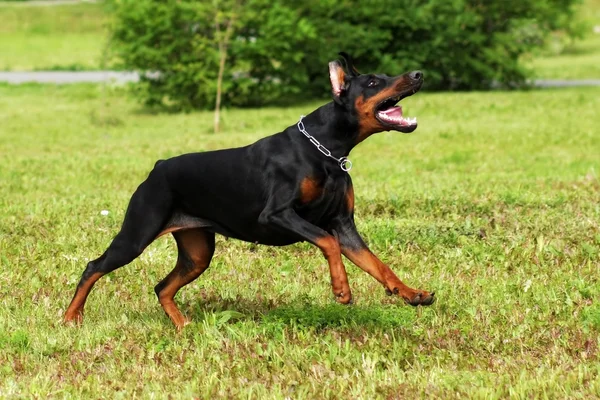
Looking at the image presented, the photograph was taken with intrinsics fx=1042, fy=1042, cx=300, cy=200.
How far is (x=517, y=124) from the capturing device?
20297 millimetres

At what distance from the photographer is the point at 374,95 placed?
5.85 m

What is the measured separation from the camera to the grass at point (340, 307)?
5227mm

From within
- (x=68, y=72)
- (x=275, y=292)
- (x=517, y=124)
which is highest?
(x=275, y=292)

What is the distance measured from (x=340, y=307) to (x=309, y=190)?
94 cm

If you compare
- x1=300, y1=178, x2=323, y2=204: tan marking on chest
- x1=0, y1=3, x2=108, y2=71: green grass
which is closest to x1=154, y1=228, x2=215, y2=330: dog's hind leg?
x1=300, y1=178, x2=323, y2=204: tan marking on chest

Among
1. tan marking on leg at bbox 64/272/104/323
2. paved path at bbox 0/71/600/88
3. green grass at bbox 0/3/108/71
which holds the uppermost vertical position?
tan marking on leg at bbox 64/272/104/323

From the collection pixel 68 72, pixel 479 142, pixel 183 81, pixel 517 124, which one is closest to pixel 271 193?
pixel 479 142

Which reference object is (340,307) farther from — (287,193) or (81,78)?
(81,78)

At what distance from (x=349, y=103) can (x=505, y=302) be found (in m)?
1.74

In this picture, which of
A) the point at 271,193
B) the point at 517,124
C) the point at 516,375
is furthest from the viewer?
the point at 517,124

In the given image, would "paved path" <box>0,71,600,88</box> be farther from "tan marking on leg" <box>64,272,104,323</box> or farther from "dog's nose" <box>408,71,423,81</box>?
"tan marking on leg" <box>64,272,104,323</box>

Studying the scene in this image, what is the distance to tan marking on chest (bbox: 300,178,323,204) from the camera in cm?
575

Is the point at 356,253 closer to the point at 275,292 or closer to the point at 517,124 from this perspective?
the point at 275,292

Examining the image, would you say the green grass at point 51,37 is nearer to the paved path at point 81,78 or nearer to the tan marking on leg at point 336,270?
the paved path at point 81,78
